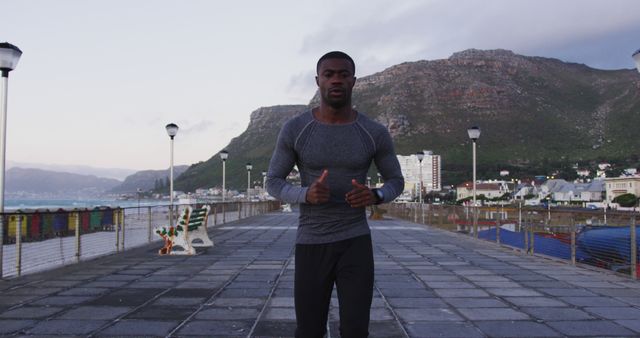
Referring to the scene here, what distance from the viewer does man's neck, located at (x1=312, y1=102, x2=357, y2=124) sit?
252cm

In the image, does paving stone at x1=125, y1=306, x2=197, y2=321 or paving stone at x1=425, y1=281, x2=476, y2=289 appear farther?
paving stone at x1=425, y1=281, x2=476, y2=289

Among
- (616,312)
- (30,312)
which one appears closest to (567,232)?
(616,312)

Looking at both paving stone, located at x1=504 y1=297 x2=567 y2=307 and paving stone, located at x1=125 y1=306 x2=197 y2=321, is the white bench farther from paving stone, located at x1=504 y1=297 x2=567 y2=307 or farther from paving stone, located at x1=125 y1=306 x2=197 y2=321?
paving stone, located at x1=504 y1=297 x2=567 y2=307

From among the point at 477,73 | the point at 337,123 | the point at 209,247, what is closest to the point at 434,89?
the point at 477,73

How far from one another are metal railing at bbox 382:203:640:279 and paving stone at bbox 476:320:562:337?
3.79m

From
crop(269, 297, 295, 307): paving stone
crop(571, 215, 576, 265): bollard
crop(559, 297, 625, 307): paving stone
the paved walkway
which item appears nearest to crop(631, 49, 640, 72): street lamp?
crop(571, 215, 576, 265): bollard

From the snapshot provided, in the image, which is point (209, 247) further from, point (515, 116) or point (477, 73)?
point (477, 73)

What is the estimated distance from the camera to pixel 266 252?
1130cm

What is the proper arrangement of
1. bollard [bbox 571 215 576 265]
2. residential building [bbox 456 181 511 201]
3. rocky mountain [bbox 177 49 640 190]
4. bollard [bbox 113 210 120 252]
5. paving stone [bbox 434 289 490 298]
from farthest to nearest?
residential building [bbox 456 181 511 201] < rocky mountain [bbox 177 49 640 190] < bollard [bbox 113 210 120 252] < bollard [bbox 571 215 576 265] < paving stone [bbox 434 289 490 298]

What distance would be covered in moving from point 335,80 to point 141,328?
128 inches

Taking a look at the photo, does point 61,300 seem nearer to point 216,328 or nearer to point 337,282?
point 216,328

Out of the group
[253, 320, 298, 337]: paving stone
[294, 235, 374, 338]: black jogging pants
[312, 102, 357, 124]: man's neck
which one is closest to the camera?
[294, 235, 374, 338]: black jogging pants

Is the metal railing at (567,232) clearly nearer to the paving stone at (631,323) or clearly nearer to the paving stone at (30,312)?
the paving stone at (631,323)

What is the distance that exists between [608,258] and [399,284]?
3842 millimetres
